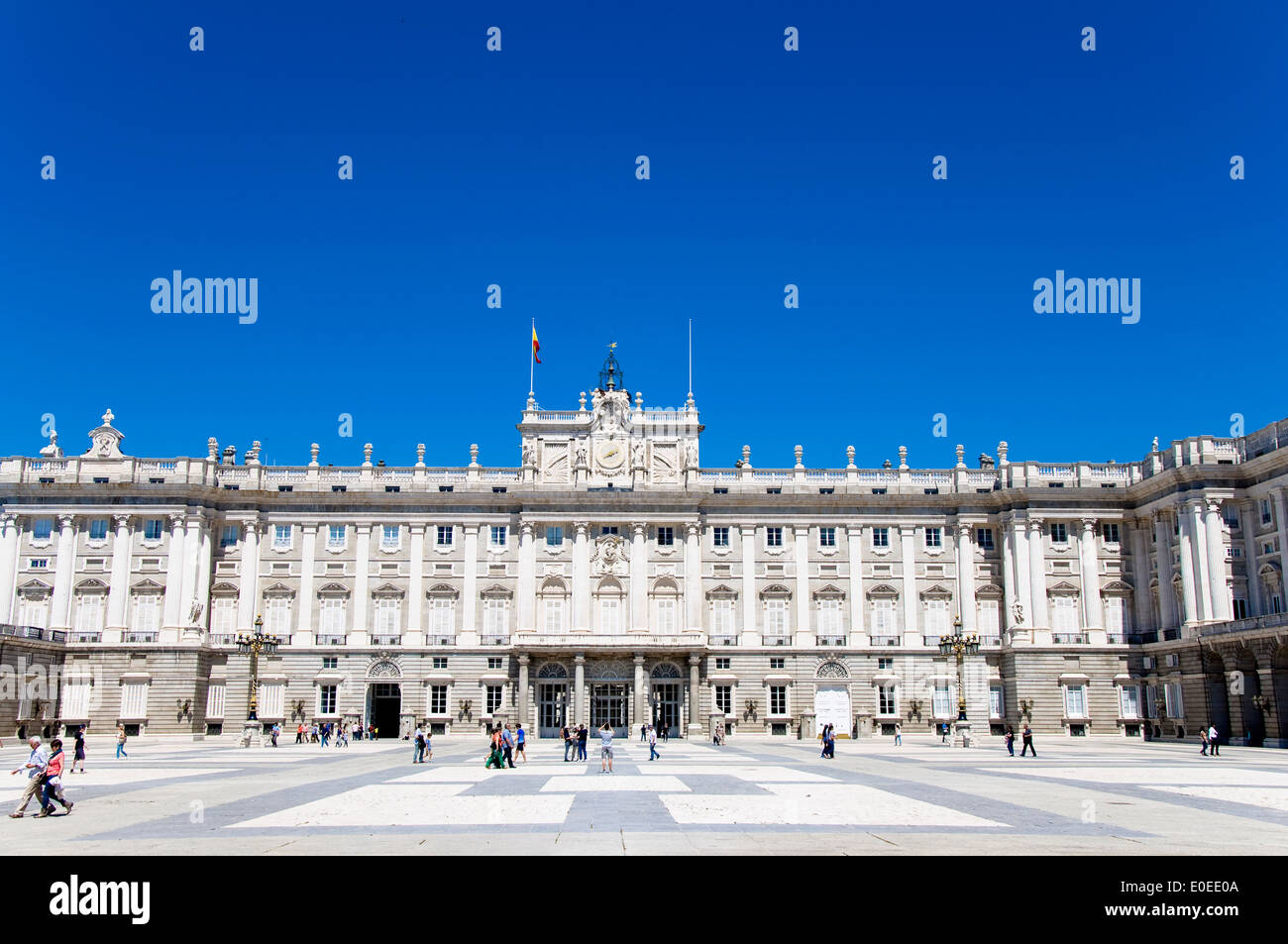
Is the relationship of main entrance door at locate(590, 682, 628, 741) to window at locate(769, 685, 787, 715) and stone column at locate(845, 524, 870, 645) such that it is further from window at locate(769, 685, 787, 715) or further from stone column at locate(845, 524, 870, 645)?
stone column at locate(845, 524, 870, 645)

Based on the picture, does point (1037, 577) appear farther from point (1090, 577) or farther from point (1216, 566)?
point (1216, 566)

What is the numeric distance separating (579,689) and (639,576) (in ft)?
27.6

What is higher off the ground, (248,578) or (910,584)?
(248,578)

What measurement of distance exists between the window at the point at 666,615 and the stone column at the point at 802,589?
7674 mm

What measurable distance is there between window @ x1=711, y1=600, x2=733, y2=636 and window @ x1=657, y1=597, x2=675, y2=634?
2.56 m

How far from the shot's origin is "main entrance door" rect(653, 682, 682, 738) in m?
65.7

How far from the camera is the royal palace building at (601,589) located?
64625 millimetres

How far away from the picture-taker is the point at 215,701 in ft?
213

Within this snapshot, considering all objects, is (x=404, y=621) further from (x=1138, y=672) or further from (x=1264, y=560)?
(x=1264, y=560)

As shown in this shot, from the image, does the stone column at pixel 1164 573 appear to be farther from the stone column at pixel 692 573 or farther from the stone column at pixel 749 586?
the stone column at pixel 692 573

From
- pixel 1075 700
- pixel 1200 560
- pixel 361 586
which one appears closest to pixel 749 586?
pixel 1075 700

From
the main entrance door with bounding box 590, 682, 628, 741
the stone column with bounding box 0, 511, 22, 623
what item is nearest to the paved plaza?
the main entrance door with bounding box 590, 682, 628, 741

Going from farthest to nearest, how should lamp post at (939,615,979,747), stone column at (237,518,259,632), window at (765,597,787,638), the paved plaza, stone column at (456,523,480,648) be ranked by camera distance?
window at (765,597,787,638), stone column at (456,523,480,648), stone column at (237,518,259,632), lamp post at (939,615,979,747), the paved plaza

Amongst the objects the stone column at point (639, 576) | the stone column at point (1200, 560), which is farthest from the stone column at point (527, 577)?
the stone column at point (1200, 560)
